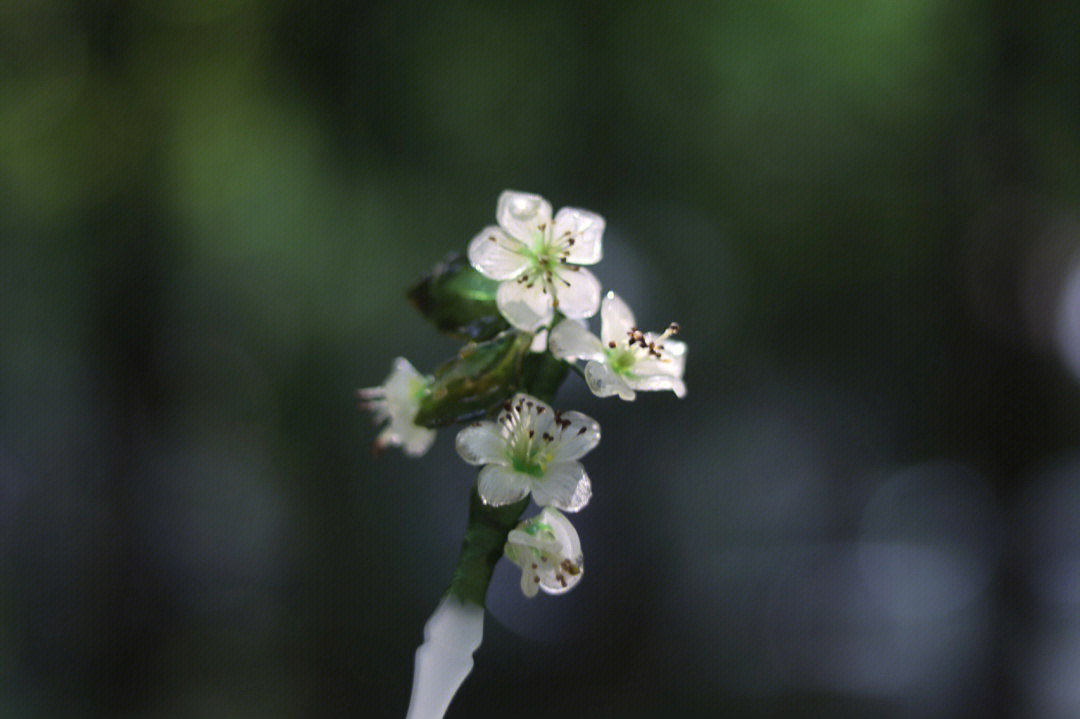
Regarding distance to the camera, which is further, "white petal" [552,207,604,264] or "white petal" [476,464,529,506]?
"white petal" [552,207,604,264]

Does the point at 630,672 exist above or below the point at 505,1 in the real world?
below

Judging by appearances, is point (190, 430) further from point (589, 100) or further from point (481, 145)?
point (589, 100)

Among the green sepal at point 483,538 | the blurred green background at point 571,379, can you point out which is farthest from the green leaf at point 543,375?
the blurred green background at point 571,379

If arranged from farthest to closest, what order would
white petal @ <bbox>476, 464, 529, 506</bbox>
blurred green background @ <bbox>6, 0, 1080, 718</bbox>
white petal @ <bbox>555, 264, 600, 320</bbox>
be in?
blurred green background @ <bbox>6, 0, 1080, 718</bbox> < white petal @ <bbox>555, 264, 600, 320</bbox> < white petal @ <bbox>476, 464, 529, 506</bbox>

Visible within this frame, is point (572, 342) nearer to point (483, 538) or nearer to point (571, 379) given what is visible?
point (483, 538)

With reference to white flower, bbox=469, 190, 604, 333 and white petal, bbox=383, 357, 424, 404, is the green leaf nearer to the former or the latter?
white flower, bbox=469, 190, 604, 333

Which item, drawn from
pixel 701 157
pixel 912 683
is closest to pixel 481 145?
pixel 701 157

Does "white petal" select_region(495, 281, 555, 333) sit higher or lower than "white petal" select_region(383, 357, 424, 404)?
higher

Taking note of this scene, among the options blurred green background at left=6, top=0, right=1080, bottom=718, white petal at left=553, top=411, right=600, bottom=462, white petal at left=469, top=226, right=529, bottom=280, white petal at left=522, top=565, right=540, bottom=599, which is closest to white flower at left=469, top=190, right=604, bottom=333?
white petal at left=469, top=226, right=529, bottom=280
